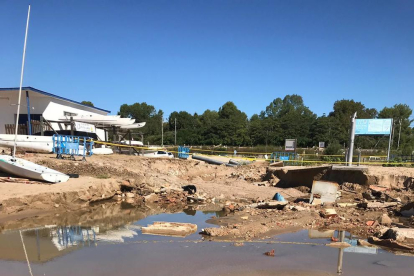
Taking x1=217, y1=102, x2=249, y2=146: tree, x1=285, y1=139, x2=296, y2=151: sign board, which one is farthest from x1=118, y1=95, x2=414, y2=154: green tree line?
x1=285, y1=139, x2=296, y2=151: sign board

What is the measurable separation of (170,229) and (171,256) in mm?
1610

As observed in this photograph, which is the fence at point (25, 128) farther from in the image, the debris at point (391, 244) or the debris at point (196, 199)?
the debris at point (391, 244)

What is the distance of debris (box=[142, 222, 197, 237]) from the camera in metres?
7.12

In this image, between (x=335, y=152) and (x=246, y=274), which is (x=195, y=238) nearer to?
(x=246, y=274)

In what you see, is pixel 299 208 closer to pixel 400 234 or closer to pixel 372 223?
pixel 372 223

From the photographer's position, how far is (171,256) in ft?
18.5

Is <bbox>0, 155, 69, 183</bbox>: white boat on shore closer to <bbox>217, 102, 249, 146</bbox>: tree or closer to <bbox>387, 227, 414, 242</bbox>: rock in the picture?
<bbox>387, 227, 414, 242</bbox>: rock

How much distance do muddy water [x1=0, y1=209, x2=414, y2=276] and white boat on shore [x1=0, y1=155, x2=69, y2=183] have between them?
3567mm

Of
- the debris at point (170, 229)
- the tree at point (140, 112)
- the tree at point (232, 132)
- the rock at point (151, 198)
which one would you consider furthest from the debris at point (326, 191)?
the tree at point (140, 112)

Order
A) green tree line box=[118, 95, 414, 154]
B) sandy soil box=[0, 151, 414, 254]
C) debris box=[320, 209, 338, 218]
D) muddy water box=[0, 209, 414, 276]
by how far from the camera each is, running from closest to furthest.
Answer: muddy water box=[0, 209, 414, 276] < sandy soil box=[0, 151, 414, 254] < debris box=[320, 209, 338, 218] < green tree line box=[118, 95, 414, 154]

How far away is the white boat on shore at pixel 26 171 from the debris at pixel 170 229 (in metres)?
5.32

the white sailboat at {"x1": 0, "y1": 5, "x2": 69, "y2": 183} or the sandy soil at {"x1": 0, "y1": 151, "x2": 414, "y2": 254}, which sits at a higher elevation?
the white sailboat at {"x1": 0, "y1": 5, "x2": 69, "y2": 183}

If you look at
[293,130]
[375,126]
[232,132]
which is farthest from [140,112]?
[375,126]

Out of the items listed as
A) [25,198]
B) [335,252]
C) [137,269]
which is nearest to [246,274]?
[137,269]
